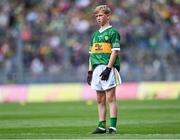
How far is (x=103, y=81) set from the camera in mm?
11859

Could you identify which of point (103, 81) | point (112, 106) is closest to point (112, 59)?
point (103, 81)

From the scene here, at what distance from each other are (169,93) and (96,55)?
1536 centimetres

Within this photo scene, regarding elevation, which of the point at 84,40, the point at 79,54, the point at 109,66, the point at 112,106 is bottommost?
the point at 112,106

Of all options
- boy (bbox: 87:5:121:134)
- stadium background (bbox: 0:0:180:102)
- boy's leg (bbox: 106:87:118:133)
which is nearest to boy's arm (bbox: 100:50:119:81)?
boy (bbox: 87:5:121:134)

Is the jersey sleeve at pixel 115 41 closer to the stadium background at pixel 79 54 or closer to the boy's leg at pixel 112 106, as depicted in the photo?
the boy's leg at pixel 112 106

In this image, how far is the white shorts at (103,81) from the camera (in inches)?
464

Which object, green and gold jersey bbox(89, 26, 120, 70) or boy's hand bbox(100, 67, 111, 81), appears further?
green and gold jersey bbox(89, 26, 120, 70)

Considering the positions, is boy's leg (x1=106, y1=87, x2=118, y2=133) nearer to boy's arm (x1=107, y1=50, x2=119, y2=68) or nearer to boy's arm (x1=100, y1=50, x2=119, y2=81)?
boy's arm (x1=100, y1=50, x2=119, y2=81)

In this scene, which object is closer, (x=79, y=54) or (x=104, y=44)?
(x=104, y=44)

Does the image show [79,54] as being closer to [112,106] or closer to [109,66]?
[112,106]

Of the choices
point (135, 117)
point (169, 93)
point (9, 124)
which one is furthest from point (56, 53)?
point (9, 124)

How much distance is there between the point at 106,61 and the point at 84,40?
15.8 m

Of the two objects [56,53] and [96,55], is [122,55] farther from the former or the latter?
[96,55]

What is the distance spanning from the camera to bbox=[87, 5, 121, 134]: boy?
11742 mm
